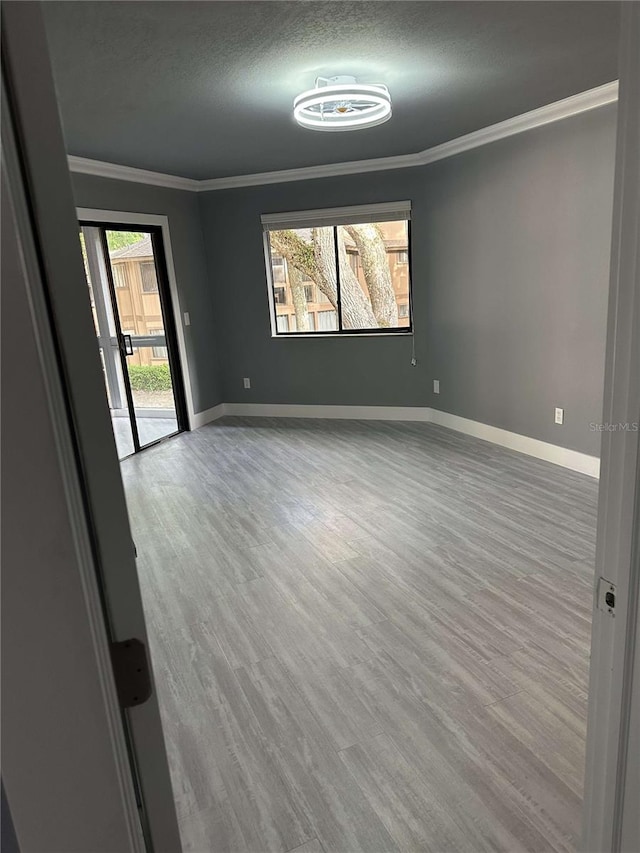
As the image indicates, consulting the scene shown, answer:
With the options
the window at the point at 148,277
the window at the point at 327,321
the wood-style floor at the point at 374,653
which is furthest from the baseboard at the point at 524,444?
the window at the point at 148,277

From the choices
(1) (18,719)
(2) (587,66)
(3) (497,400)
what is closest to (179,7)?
(2) (587,66)

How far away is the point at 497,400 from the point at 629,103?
415cm

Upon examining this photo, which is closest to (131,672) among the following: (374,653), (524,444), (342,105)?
(374,653)

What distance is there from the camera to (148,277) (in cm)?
549

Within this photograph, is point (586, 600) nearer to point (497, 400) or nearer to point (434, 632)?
point (434, 632)

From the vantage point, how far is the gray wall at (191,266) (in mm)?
5145

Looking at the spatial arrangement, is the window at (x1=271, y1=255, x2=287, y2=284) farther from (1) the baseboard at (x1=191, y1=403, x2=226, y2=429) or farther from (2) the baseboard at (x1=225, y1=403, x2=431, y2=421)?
(1) the baseboard at (x1=191, y1=403, x2=226, y2=429)

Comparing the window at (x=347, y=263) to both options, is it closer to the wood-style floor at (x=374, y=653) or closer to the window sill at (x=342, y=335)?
the window sill at (x=342, y=335)

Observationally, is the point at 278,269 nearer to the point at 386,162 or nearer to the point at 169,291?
the point at 169,291

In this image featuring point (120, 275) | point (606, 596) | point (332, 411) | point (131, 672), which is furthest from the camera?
point (332, 411)

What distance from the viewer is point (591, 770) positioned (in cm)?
119

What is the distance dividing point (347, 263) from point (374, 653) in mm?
4258

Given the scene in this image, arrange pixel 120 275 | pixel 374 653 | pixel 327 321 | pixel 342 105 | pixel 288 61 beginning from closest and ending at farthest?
pixel 374 653 < pixel 288 61 < pixel 342 105 < pixel 120 275 < pixel 327 321

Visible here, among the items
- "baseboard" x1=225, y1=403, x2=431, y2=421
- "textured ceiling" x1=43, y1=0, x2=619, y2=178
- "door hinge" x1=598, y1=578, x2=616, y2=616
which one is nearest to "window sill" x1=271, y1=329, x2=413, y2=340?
"baseboard" x1=225, y1=403, x2=431, y2=421
